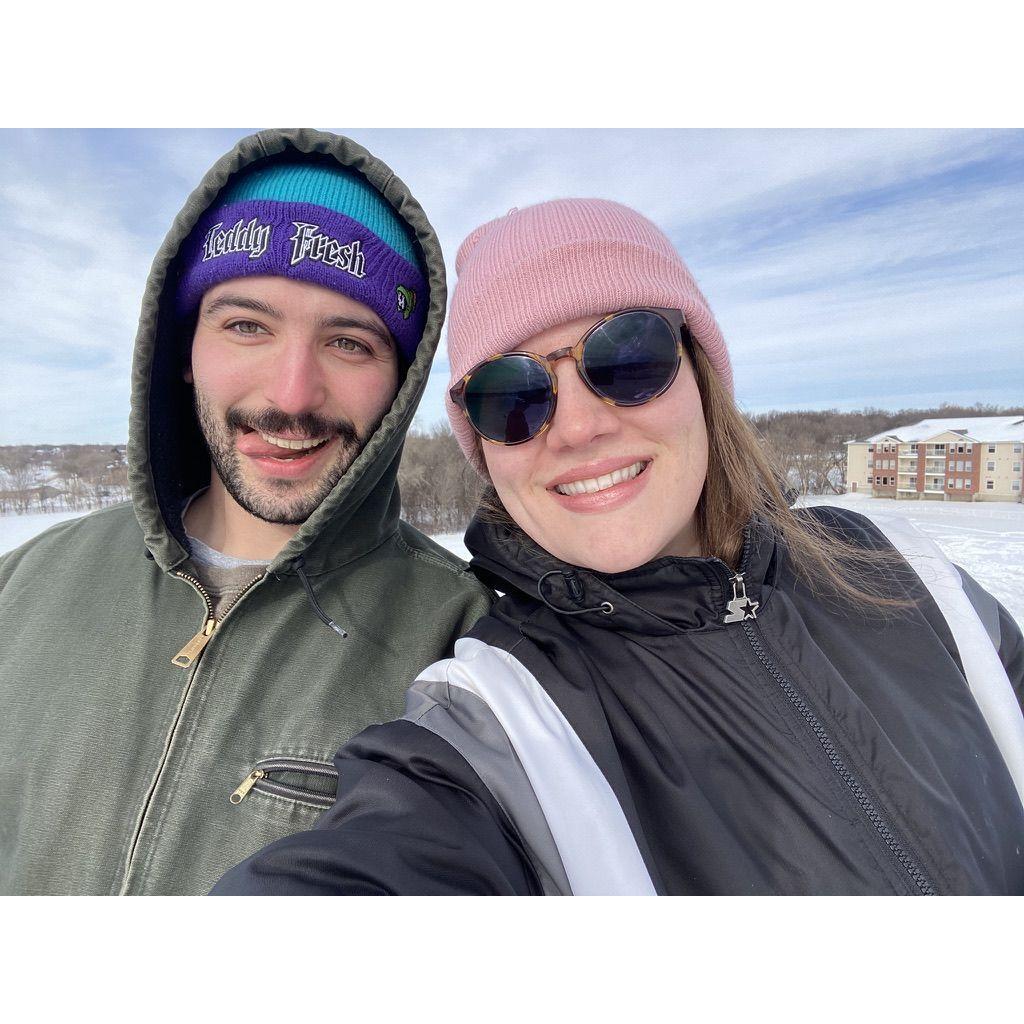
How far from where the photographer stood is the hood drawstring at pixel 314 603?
1.40 meters

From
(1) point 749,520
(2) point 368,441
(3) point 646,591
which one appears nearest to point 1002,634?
(1) point 749,520

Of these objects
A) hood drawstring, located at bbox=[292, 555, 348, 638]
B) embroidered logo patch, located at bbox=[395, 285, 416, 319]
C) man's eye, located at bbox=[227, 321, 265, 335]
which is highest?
embroidered logo patch, located at bbox=[395, 285, 416, 319]

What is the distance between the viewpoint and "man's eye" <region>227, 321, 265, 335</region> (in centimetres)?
156

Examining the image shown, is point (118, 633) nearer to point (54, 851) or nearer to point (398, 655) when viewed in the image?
point (54, 851)

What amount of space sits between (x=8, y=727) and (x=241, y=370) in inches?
40.6

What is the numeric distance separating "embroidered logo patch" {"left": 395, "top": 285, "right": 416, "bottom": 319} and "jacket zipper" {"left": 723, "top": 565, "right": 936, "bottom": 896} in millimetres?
1157

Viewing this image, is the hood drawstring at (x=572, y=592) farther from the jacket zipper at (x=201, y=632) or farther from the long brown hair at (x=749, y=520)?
the jacket zipper at (x=201, y=632)

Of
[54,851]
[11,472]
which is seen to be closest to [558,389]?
[54,851]

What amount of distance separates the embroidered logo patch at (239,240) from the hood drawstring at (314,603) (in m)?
0.84

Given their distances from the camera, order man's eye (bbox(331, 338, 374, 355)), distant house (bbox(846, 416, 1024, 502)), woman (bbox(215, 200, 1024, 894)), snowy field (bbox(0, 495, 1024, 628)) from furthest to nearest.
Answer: distant house (bbox(846, 416, 1024, 502)) → snowy field (bbox(0, 495, 1024, 628)) → man's eye (bbox(331, 338, 374, 355)) → woman (bbox(215, 200, 1024, 894))

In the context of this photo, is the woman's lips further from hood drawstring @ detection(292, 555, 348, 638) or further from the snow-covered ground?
the snow-covered ground

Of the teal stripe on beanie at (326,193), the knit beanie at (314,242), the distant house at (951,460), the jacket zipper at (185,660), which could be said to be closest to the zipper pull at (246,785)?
the jacket zipper at (185,660)

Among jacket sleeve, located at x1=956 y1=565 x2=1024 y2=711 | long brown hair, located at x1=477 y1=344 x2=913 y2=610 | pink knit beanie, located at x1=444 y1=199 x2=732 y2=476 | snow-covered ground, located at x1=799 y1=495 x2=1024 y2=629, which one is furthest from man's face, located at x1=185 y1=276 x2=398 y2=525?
snow-covered ground, located at x1=799 y1=495 x2=1024 y2=629

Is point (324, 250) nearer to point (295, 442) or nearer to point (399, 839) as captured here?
point (295, 442)
